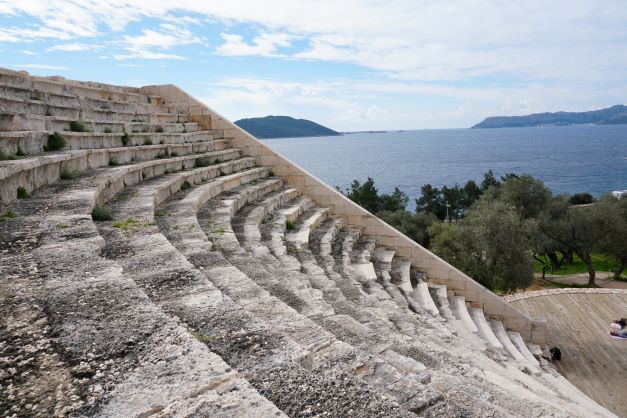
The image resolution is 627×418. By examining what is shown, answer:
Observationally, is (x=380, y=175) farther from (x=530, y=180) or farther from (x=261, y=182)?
(x=261, y=182)

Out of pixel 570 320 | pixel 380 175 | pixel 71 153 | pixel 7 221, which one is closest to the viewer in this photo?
pixel 7 221

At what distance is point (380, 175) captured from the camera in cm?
11100

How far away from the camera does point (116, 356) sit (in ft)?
7.70

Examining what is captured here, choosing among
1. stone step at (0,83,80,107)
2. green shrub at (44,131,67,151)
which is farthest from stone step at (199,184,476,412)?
stone step at (0,83,80,107)

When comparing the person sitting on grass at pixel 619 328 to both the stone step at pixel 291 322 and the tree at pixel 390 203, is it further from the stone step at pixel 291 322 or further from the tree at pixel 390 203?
the tree at pixel 390 203

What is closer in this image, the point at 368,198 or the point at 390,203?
the point at 390,203

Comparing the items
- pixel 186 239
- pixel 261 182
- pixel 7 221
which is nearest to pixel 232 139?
pixel 261 182

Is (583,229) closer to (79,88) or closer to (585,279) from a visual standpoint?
(585,279)

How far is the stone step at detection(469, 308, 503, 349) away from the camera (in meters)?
8.79

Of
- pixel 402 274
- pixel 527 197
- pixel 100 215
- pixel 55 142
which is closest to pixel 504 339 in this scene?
pixel 402 274

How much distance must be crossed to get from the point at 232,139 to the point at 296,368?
12.4 m

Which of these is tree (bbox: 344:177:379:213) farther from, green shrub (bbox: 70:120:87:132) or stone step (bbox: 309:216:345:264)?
green shrub (bbox: 70:120:87:132)

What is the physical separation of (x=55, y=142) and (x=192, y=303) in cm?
552

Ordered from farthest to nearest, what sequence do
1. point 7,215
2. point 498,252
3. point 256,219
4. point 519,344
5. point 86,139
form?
point 498,252 < point 519,344 < point 256,219 < point 86,139 < point 7,215
